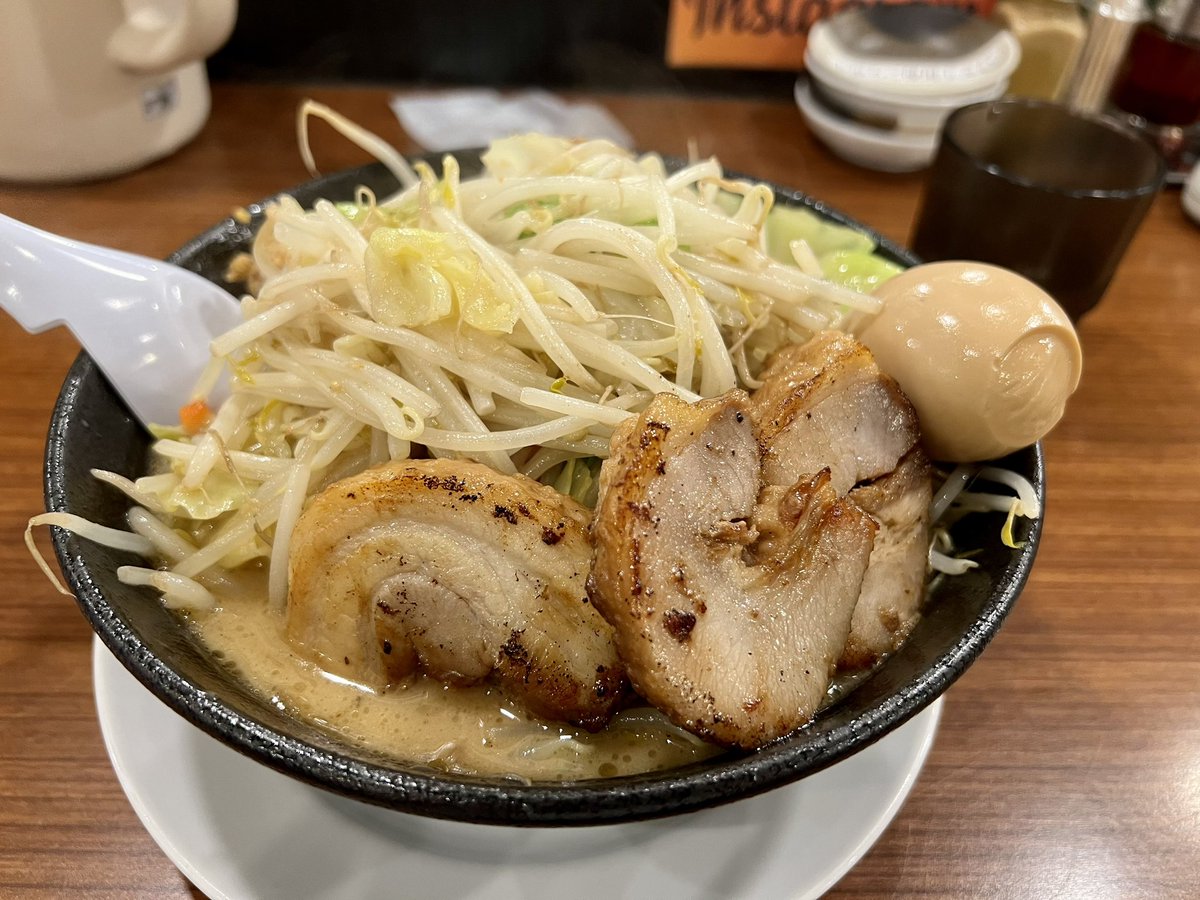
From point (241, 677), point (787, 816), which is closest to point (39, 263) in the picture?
point (241, 677)

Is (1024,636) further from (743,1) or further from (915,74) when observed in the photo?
(743,1)

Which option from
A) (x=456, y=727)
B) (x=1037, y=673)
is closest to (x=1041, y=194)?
(x=1037, y=673)

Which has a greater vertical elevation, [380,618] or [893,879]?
[380,618]

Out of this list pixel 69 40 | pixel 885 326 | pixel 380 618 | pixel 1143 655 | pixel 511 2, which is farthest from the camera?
pixel 511 2

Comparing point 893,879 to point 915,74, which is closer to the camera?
point 893,879

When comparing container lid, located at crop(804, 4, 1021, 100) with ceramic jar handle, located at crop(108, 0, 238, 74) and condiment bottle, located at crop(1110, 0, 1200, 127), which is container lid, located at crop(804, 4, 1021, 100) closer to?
condiment bottle, located at crop(1110, 0, 1200, 127)

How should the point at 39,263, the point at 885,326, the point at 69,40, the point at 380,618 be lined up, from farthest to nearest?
the point at 69,40 → the point at 39,263 → the point at 885,326 → the point at 380,618

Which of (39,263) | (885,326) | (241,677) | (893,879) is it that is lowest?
(893,879)

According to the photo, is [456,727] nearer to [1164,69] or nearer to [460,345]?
[460,345]
